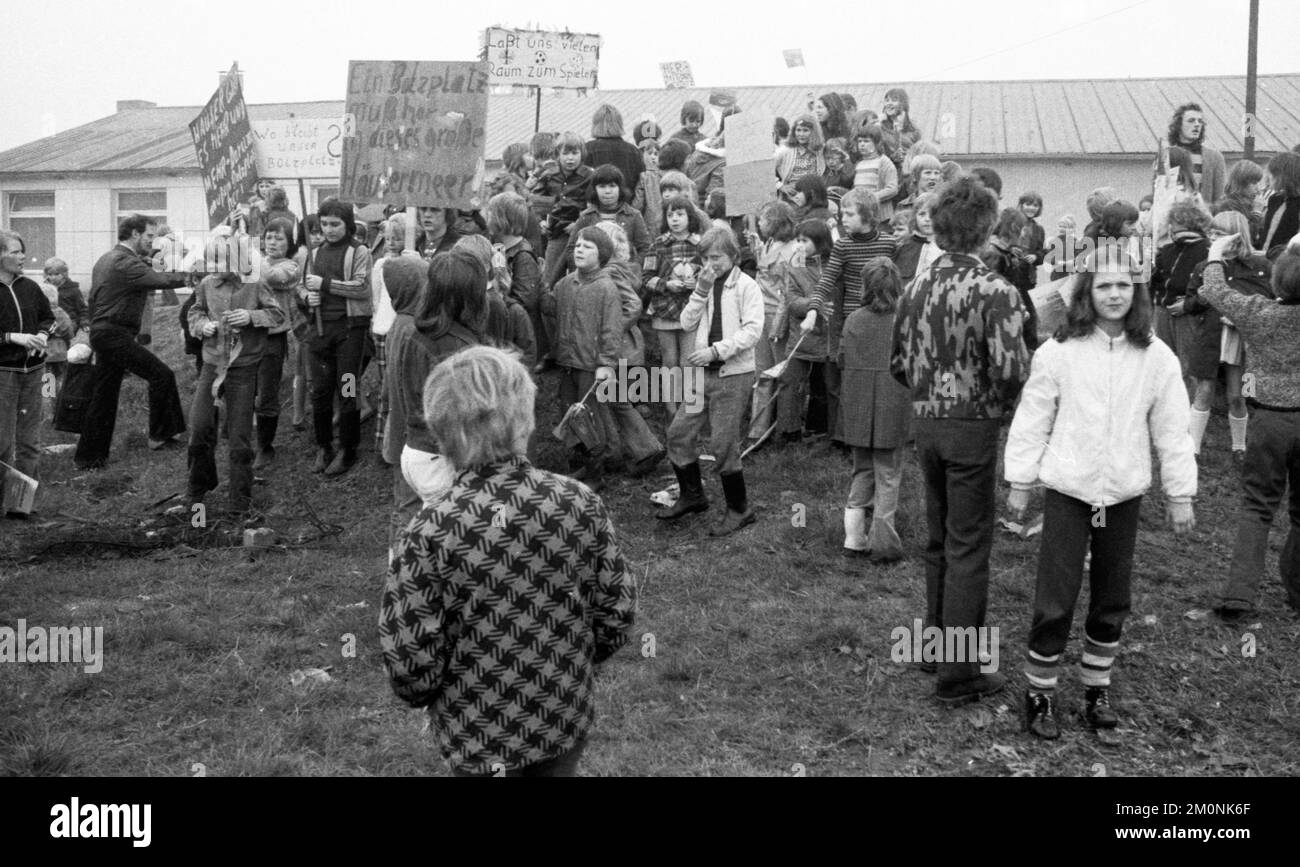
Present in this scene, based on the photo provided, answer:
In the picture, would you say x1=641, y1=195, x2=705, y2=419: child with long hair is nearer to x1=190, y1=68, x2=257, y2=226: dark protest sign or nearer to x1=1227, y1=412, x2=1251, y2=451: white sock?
x1=190, y1=68, x2=257, y2=226: dark protest sign

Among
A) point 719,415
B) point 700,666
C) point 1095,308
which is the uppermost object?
point 1095,308

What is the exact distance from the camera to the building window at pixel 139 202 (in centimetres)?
3023

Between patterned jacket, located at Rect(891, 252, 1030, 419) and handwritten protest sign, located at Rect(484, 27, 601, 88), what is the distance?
18389 millimetres

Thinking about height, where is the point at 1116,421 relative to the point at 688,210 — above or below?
below

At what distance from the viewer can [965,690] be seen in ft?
18.1

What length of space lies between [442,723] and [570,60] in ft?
70.3

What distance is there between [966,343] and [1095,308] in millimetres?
549

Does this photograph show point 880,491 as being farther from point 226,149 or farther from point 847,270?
point 226,149

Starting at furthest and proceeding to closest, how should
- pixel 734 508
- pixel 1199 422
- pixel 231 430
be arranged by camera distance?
pixel 1199 422 → pixel 231 430 → pixel 734 508

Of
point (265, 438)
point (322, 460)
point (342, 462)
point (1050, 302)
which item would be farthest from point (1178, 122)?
point (265, 438)

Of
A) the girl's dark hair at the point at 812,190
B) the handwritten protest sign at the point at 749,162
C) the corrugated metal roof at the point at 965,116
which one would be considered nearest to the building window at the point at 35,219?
the corrugated metal roof at the point at 965,116

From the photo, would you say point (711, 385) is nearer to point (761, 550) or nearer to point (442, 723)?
point (761, 550)

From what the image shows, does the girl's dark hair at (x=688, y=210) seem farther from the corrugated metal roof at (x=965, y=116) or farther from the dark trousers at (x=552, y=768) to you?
the corrugated metal roof at (x=965, y=116)

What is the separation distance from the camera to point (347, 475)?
10.4 meters
